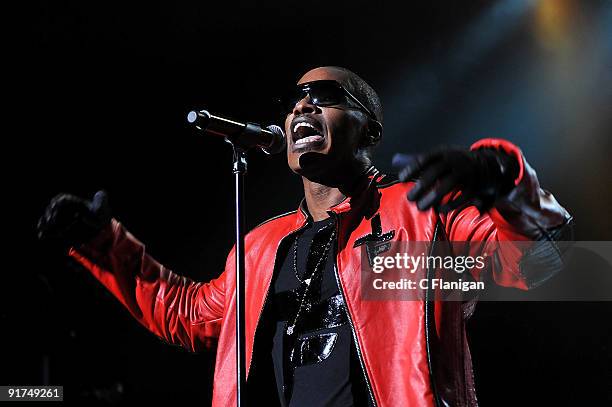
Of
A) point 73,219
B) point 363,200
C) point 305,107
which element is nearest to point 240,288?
point 363,200

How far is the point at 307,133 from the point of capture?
287 cm

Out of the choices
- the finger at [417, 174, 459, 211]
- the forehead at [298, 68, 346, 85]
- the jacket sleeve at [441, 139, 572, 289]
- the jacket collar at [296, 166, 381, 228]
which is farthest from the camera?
the forehead at [298, 68, 346, 85]

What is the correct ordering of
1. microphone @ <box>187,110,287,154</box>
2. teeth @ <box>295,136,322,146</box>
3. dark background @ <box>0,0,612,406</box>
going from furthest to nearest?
dark background @ <box>0,0,612,406</box>, teeth @ <box>295,136,322,146</box>, microphone @ <box>187,110,287,154</box>

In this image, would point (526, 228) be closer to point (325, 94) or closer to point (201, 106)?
point (325, 94)

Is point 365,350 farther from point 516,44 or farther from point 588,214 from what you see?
point 516,44

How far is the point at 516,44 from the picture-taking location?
4.28 meters

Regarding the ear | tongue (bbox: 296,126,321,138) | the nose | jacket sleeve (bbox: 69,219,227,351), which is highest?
the nose

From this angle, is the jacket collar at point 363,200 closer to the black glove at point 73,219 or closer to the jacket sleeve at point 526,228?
the jacket sleeve at point 526,228

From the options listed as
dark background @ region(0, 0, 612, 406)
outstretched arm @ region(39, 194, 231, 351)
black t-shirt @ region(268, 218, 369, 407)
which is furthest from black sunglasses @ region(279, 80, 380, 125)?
dark background @ region(0, 0, 612, 406)

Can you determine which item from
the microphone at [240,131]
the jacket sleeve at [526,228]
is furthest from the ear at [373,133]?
the jacket sleeve at [526,228]

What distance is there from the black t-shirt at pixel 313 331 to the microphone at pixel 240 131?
476 mm

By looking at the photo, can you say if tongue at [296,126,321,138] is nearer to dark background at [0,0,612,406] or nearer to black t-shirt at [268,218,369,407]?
black t-shirt at [268,218,369,407]

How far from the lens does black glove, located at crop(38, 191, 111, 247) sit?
2.62m

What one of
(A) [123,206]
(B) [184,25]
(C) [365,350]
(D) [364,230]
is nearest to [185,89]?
(B) [184,25]
